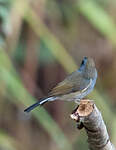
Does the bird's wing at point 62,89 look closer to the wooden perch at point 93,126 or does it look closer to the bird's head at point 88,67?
the bird's head at point 88,67

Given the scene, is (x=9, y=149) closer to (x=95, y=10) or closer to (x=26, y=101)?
(x=26, y=101)

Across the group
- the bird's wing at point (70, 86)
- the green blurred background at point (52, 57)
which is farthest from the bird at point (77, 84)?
the green blurred background at point (52, 57)

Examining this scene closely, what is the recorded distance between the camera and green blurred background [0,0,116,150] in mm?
4289

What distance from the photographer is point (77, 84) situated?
3.20 m

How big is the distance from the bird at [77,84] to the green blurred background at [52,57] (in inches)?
33.1

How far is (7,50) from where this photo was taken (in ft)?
13.9

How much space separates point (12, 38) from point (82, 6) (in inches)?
28.0

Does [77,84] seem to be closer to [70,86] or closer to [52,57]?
[70,86]

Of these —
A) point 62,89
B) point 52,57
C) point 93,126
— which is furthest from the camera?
point 52,57

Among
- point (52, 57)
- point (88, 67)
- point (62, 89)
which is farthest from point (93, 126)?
point (52, 57)

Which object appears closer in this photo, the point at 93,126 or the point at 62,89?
the point at 93,126

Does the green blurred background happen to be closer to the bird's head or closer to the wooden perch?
the bird's head

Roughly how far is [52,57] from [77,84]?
2.10m

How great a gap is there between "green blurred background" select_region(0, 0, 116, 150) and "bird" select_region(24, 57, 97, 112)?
84cm
